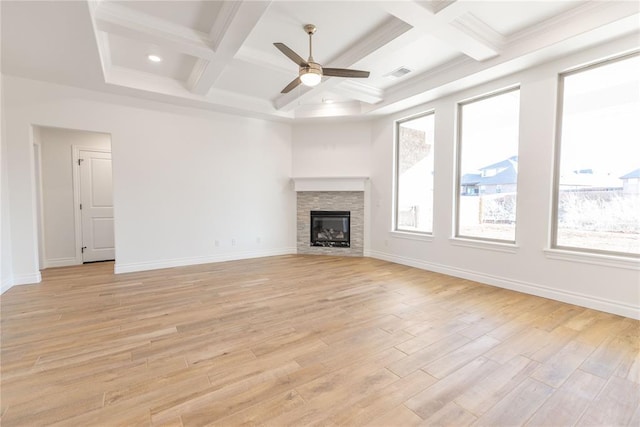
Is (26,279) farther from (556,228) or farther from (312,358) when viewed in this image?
(556,228)

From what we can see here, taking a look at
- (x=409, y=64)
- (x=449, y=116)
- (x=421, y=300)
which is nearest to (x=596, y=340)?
(x=421, y=300)

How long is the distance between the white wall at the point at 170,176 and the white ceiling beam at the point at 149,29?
1.90 m

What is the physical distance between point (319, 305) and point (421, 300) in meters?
1.23

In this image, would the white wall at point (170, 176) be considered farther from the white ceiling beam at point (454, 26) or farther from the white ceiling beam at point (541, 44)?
the white ceiling beam at point (454, 26)

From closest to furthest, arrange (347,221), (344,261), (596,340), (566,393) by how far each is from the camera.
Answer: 1. (566,393)
2. (596,340)
3. (344,261)
4. (347,221)

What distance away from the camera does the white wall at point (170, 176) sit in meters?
3.93

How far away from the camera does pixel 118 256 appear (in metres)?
4.56

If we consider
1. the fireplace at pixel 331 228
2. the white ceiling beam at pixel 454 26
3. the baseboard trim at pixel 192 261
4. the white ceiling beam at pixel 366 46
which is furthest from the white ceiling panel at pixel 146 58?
the fireplace at pixel 331 228

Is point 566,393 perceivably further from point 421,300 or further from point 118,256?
point 118,256

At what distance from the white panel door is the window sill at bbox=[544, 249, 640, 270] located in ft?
24.4

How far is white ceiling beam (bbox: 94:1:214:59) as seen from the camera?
279cm

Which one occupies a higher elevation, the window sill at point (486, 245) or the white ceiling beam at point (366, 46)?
the white ceiling beam at point (366, 46)

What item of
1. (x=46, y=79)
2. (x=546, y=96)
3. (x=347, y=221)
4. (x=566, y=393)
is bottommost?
(x=566, y=393)

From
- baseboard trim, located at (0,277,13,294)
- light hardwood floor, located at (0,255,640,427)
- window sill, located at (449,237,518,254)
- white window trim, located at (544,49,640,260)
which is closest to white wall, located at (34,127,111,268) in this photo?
baseboard trim, located at (0,277,13,294)
